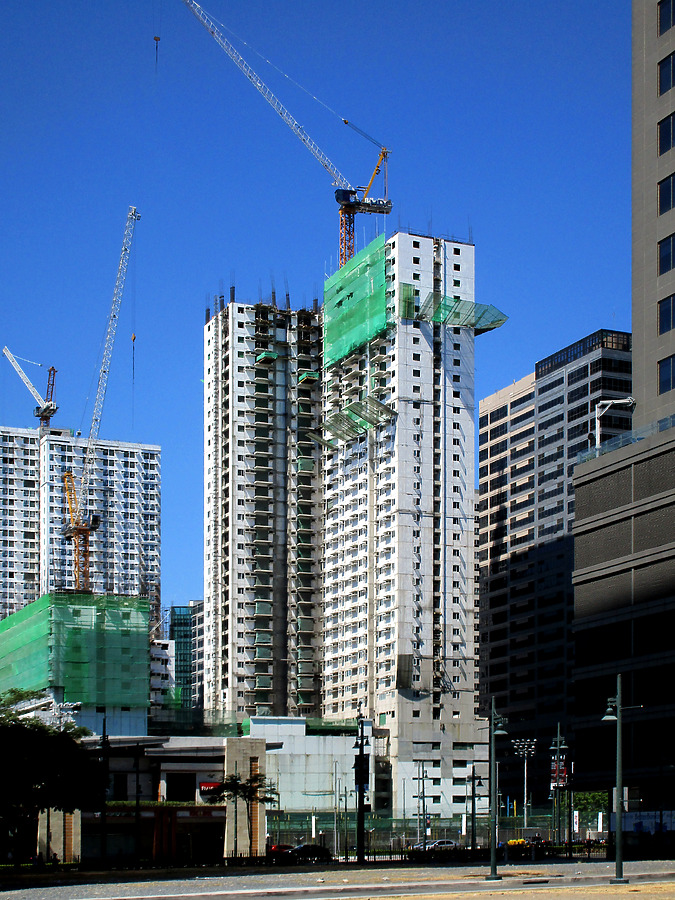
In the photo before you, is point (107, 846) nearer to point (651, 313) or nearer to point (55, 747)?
point (55, 747)

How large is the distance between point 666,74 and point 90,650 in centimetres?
9810

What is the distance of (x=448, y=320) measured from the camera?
188 m

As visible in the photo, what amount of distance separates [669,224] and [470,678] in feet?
306

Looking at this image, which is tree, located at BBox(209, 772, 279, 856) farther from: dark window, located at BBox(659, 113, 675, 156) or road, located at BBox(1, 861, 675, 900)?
dark window, located at BBox(659, 113, 675, 156)

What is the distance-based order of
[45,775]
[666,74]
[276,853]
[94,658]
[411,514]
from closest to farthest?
[45,775] → [276,853] → [666,74] → [94,658] → [411,514]

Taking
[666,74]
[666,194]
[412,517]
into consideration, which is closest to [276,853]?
[666,194]

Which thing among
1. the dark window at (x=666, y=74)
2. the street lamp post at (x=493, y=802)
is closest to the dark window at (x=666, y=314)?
the dark window at (x=666, y=74)

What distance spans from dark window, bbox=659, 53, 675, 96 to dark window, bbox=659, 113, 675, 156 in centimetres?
232

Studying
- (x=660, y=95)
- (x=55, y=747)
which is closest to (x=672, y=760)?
(x=55, y=747)

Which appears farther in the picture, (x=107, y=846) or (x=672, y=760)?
(x=107, y=846)

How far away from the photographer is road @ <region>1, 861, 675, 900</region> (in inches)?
2134

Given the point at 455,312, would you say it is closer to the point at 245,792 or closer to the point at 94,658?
the point at 94,658

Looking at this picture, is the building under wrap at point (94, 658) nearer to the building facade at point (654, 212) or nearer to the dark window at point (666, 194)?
the building facade at point (654, 212)

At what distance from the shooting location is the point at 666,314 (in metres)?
103
